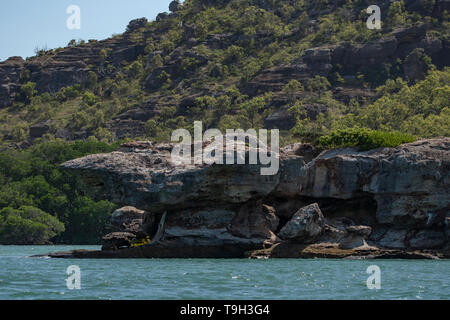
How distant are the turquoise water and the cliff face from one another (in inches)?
102

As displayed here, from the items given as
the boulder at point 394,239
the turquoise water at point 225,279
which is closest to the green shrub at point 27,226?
the turquoise water at point 225,279

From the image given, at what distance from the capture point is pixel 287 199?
40.5m

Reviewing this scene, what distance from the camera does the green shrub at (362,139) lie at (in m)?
40.1

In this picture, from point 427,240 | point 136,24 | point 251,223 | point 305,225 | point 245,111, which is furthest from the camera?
point 136,24

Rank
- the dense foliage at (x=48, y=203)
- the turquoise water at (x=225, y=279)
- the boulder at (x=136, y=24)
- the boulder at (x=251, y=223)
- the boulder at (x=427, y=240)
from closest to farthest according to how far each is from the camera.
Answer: the turquoise water at (x=225, y=279), the boulder at (x=251, y=223), the boulder at (x=427, y=240), the dense foliage at (x=48, y=203), the boulder at (x=136, y=24)

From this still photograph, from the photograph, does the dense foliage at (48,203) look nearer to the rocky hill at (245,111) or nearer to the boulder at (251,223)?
the rocky hill at (245,111)

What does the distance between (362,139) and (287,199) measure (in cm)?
527

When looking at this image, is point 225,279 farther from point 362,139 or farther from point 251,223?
point 362,139

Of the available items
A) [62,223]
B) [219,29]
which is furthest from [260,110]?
[62,223]

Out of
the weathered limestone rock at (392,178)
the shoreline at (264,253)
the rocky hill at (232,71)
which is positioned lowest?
the shoreline at (264,253)

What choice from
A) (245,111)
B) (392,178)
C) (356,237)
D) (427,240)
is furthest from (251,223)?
(245,111)

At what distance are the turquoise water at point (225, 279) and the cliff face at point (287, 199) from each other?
2593 millimetres
